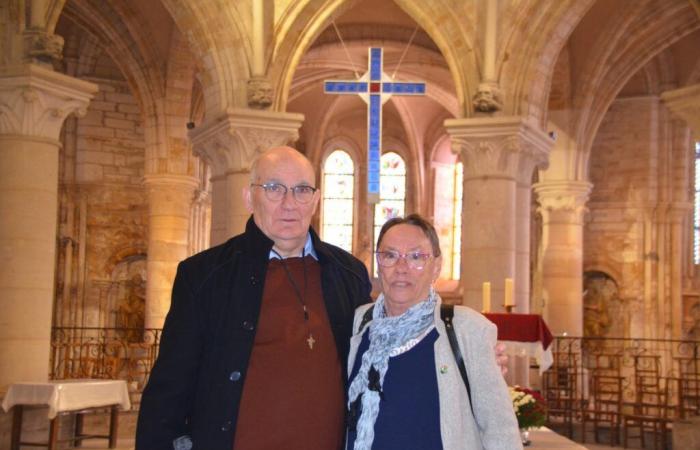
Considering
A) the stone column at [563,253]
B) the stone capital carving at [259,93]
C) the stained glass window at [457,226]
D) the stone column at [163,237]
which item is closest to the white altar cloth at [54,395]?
the stone capital carving at [259,93]

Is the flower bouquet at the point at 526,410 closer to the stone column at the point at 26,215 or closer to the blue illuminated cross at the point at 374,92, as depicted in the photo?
the blue illuminated cross at the point at 374,92

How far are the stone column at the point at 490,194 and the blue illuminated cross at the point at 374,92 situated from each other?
31.2 inches

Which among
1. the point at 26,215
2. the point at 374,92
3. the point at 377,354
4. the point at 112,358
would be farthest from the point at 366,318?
the point at 112,358

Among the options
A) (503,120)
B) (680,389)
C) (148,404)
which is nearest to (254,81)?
(503,120)

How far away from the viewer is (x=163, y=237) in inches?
650

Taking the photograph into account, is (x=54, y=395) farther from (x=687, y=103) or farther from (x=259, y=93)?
(x=687, y=103)

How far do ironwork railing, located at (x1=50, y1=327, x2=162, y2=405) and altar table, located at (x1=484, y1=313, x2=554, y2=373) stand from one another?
15.7ft

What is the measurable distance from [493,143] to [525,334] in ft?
11.6

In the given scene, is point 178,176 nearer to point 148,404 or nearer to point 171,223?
point 171,223

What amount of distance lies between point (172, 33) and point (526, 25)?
20.3 ft

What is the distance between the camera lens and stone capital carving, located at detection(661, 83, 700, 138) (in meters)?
10.5

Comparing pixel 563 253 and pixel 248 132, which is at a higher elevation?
pixel 248 132

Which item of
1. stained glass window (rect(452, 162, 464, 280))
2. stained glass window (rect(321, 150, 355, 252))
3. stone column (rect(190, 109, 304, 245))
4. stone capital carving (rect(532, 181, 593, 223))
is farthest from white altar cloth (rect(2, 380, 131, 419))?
stained glass window (rect(452, 162, 464, 280))

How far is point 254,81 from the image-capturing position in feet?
39.9
